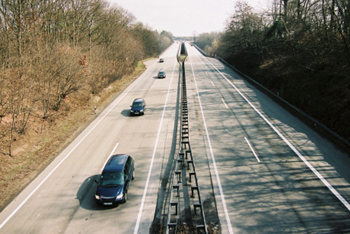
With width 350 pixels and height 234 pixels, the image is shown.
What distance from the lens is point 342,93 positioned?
21.7 metres

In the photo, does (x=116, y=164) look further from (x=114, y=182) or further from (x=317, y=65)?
(x=317, y=65)

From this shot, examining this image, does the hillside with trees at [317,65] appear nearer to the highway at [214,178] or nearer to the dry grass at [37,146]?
the highway at [214,178]

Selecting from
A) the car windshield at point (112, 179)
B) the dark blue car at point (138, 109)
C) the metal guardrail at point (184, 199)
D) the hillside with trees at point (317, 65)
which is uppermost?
the hillside with trees at point (317, 65)

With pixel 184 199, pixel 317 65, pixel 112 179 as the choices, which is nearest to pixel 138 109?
pixel 112 179

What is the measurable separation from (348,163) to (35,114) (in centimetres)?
2569

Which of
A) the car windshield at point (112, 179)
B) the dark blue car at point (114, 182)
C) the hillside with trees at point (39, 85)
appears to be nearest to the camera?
the dark blue car at point (114, 182)

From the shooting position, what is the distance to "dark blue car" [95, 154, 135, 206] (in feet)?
40.4

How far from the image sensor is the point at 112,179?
13102 mm

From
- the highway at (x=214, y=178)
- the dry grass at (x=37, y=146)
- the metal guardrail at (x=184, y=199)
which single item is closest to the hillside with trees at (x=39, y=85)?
the dry grass at (x=37, y=146)

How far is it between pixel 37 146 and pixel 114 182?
980cm

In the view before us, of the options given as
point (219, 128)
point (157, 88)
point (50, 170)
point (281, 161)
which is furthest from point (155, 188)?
point (157, 88)

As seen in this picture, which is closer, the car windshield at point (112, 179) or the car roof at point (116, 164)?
the car windshield at point (112, 179)

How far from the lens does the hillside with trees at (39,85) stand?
1739 centimetres

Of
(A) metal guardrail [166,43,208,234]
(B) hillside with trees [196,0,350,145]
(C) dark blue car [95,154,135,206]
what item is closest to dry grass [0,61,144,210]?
(C) dark blue car [95,154,135,206]
